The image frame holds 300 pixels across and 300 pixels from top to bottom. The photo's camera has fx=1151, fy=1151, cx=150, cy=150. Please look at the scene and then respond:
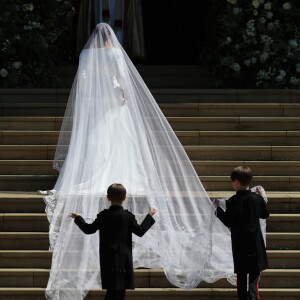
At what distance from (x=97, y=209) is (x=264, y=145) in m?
3.67

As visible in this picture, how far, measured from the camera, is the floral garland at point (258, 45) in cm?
1689

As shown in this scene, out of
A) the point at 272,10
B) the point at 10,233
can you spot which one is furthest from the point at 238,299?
the point at 272,10

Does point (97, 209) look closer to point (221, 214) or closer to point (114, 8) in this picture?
point (221, 214)

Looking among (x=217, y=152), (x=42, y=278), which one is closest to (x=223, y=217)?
(x=42, y=278)

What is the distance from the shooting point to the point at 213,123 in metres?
15.1

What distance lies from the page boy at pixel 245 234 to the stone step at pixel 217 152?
3.63 meters

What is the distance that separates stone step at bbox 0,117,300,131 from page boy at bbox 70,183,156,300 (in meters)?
4.69

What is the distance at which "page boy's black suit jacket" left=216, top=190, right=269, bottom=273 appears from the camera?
10641 mm

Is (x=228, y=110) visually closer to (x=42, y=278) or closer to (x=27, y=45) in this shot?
(x=27, y=45)

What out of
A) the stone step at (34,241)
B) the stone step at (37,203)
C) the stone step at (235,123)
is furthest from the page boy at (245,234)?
the stone step at (235,123)

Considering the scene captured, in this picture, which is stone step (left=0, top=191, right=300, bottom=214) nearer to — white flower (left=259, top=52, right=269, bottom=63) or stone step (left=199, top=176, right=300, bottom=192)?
stone step (left=199, top=176, right=300, bottom=192)

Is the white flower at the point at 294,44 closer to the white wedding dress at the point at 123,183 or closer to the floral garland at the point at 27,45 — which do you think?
the floral garland at the point at 27,45

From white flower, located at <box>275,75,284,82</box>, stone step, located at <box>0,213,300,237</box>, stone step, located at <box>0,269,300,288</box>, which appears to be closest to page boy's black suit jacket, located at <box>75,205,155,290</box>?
stone step, located at <box>0,269,300,288</box>

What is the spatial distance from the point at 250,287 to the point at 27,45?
751 centimetres
